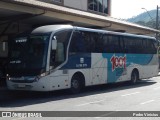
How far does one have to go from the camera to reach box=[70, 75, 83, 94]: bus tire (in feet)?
56.5

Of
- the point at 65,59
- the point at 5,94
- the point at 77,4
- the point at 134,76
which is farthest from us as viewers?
the point at 77,4

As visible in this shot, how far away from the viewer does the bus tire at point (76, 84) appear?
56.5 ft

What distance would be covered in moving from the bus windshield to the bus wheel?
2312 mm

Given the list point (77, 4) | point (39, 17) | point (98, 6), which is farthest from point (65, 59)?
point (98, 6)

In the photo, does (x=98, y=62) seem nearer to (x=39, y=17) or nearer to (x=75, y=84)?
(x=75, y=84)

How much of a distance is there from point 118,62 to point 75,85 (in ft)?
15.3

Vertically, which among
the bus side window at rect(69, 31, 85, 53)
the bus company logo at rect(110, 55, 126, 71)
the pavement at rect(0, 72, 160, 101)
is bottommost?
the pavement at rect(0, 72, 160, 101)

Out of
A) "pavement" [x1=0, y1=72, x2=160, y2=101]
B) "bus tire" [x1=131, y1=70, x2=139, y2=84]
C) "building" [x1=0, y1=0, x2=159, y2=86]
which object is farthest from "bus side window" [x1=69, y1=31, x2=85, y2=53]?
"bus tire" [x1=131, y1=70, x2=139, y2=84]

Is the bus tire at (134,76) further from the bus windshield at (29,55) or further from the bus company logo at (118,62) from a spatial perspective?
the bus windshield at (29,55)

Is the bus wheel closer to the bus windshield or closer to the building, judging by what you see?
the bus windshield

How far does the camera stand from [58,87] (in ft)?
52.7

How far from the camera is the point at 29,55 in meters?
15.9

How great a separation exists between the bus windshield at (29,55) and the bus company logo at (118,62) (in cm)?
581

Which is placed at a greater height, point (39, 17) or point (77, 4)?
point (77, 4)
